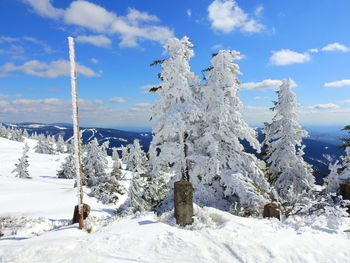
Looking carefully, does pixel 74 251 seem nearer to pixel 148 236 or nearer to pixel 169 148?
pixel 148 236

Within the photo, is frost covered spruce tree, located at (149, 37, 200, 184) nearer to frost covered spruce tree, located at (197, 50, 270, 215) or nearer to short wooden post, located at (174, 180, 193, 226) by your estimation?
frost covered spruce tree, located at (197, 50, 270, 215)

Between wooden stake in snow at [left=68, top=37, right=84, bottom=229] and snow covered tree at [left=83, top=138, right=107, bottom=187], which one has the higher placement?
wooden stake in snow at [left=68, top=37, right=84, bottom=229]

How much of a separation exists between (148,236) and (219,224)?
7.92 ft

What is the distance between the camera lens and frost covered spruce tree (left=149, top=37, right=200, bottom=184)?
13.1 meters

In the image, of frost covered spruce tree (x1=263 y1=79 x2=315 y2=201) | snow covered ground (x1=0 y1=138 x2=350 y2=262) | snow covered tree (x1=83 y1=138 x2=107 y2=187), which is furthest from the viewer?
snow covered tree (x1=83 y1=138 x2=107 y2=187)

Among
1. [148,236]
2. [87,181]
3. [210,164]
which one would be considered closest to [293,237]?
[148,236]

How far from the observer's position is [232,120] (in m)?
13.8

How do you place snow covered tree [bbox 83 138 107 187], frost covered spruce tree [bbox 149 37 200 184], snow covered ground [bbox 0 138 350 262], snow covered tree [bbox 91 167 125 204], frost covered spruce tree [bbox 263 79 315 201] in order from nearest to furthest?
snow covered ground [bbox 0 138 350 262] < frost covered spruce tree [bbox 149 37 200 184] < frost covered spruce tree [bbox 263 79 315 201] < snow covered tree [bbox 91 167 125 204] < snow covered tree [bbox 83 138 107 187]

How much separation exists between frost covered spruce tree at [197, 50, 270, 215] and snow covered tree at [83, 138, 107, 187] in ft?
67.7

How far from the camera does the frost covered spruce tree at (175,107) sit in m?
13.1

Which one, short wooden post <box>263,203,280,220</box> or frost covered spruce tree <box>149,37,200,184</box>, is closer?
short wooden post <box>263,203,280,220</box>

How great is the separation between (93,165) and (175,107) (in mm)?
22917

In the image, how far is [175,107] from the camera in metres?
13.4

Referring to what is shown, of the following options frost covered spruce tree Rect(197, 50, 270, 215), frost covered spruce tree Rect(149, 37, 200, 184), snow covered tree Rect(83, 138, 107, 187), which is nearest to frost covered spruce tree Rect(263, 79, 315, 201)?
frost covered spruce tree Rect(197, 50, 270, 215)
